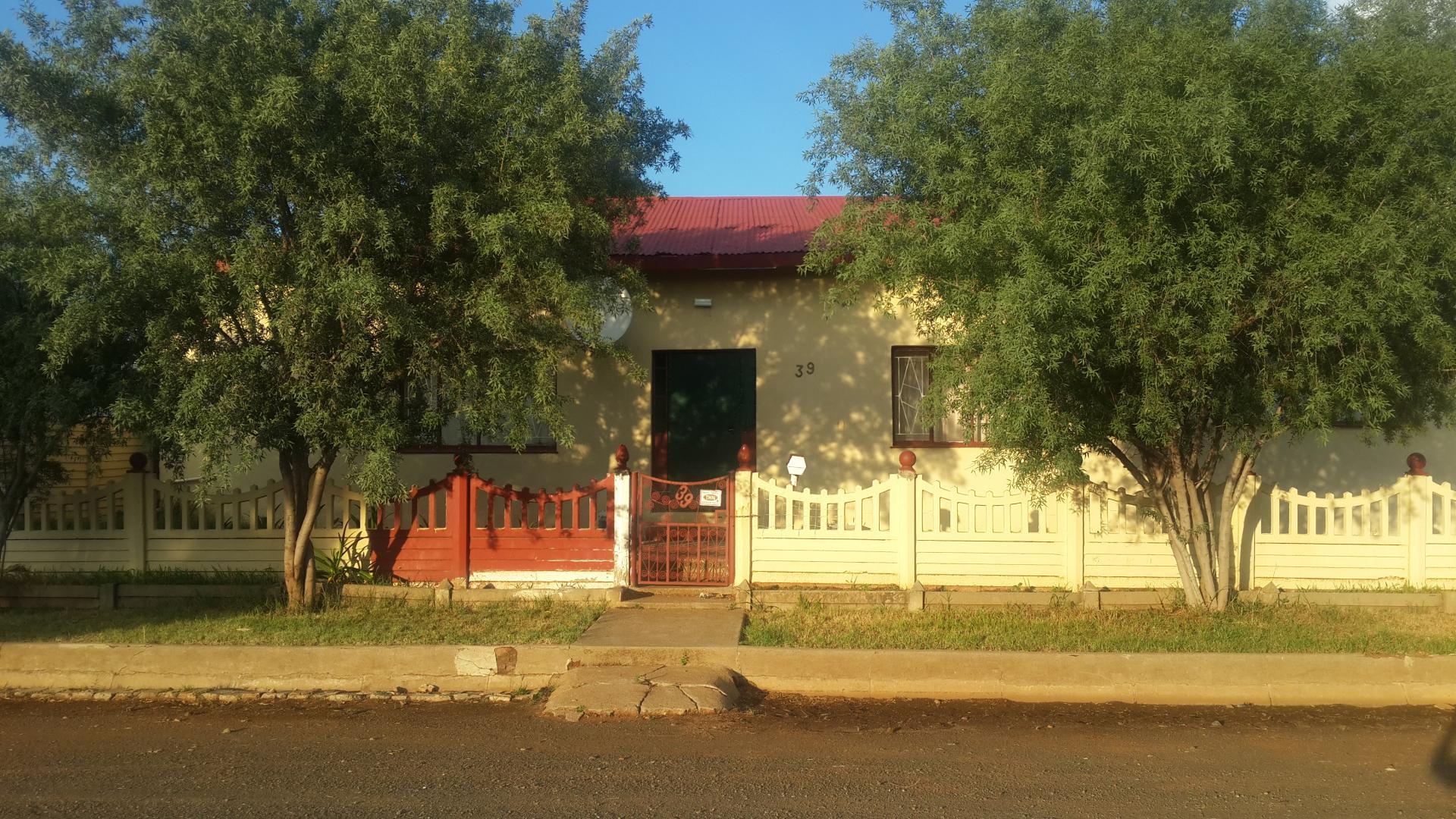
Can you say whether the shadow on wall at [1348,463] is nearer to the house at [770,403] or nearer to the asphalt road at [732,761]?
the house at [770,403]

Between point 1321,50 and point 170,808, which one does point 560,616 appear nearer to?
point 170,808

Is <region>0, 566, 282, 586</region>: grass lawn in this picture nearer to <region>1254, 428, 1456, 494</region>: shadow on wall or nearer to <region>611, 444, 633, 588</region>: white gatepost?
<region>611, 444, 633, 588</region>: white gatepost

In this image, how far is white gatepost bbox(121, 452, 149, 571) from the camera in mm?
9555

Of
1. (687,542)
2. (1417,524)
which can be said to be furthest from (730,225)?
(1417,524)

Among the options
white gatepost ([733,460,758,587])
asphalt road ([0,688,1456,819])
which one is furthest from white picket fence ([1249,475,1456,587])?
white gatepost ([733,460,758,587])

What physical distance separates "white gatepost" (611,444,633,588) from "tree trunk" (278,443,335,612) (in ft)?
7.84

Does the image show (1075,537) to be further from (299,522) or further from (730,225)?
(299,522)

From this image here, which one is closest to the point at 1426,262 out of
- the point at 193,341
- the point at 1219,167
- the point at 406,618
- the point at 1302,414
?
the point at 1302,414

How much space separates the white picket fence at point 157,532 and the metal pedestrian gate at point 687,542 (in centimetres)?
254

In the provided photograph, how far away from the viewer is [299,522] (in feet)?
29.4

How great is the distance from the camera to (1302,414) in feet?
24.8

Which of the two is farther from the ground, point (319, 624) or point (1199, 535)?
point (1199, 535)

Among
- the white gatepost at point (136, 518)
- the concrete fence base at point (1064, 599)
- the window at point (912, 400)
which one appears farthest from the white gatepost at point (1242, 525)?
the white gatepost at point (136, 518)

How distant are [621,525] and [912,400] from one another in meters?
4.23
